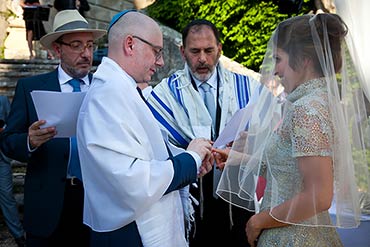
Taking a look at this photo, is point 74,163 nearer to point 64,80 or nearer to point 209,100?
point 64,80

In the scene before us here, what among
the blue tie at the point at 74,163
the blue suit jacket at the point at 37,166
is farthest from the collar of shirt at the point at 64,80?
A: the blue tie at the point at 74,163

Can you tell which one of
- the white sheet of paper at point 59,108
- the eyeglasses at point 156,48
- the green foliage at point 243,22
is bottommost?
the white sheet of paper at point 59,108

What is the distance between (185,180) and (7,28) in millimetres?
9764

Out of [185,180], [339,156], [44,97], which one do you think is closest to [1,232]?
[44,97]

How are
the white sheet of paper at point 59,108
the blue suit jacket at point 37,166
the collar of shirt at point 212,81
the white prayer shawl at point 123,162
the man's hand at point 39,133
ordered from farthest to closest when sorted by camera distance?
the collar of shirt at point 212,81 < the blue suit jacket at point 37,166 < the man's hand at point 39,133 < the white sheet of paper at point 59,108 < the white prayer shawl at point 123,162

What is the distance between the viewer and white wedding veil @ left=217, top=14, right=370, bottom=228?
6.50 ft

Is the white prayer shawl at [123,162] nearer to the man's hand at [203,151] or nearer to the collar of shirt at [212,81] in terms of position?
the man's hand at [203,151]

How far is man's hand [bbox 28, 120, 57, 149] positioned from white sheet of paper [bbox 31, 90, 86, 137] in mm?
21

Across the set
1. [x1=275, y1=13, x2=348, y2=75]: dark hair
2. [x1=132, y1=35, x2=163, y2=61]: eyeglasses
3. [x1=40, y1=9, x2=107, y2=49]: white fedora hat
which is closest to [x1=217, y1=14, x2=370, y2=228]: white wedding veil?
[x1=275, y1=13, x2=348, y2=75]: dark hair

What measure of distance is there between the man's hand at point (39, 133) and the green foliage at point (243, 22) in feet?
27.2

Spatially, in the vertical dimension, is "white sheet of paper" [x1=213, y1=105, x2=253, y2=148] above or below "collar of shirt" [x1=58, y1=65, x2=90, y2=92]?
below

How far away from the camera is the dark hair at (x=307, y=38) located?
1.99 metres

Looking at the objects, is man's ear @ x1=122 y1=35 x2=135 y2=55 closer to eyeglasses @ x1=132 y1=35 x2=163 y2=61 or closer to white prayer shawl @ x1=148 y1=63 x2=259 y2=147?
eyeglasses @ x1=132 y1=35 x2=163 y2=61

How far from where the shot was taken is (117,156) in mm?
1897
